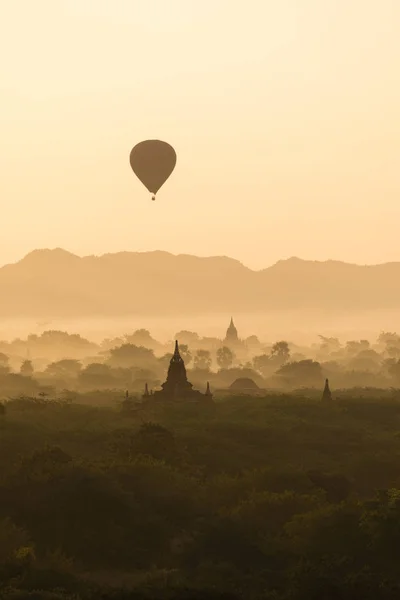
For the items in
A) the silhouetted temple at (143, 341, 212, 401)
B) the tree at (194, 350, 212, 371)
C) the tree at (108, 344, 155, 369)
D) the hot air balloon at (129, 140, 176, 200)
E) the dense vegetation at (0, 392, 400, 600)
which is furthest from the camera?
Answer: the tree at (108, 344, 155, 369)

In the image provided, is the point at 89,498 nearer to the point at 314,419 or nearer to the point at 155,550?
the point at 155,550

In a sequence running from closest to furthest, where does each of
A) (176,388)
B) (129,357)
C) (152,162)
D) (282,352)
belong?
(176,388)
(152,162)
(282,352)
(129,357)

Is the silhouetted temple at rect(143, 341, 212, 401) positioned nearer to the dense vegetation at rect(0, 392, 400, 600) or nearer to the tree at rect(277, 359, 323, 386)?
the dense vegetation at rect(0, 392, 400, 600)

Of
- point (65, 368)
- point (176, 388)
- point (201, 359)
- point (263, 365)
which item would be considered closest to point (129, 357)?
point (201, 359)

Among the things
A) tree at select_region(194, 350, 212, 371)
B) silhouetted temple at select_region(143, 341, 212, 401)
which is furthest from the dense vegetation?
tree at select_region(194, 350, 212, 371)

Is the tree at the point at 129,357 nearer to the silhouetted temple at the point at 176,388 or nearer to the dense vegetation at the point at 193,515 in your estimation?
the silhouetted temple at the point at 176,388

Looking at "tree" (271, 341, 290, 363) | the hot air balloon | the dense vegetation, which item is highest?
the hot air balloon

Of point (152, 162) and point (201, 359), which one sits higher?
point (152, 162)

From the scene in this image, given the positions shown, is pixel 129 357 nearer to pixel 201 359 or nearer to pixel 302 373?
pixel 201 359
